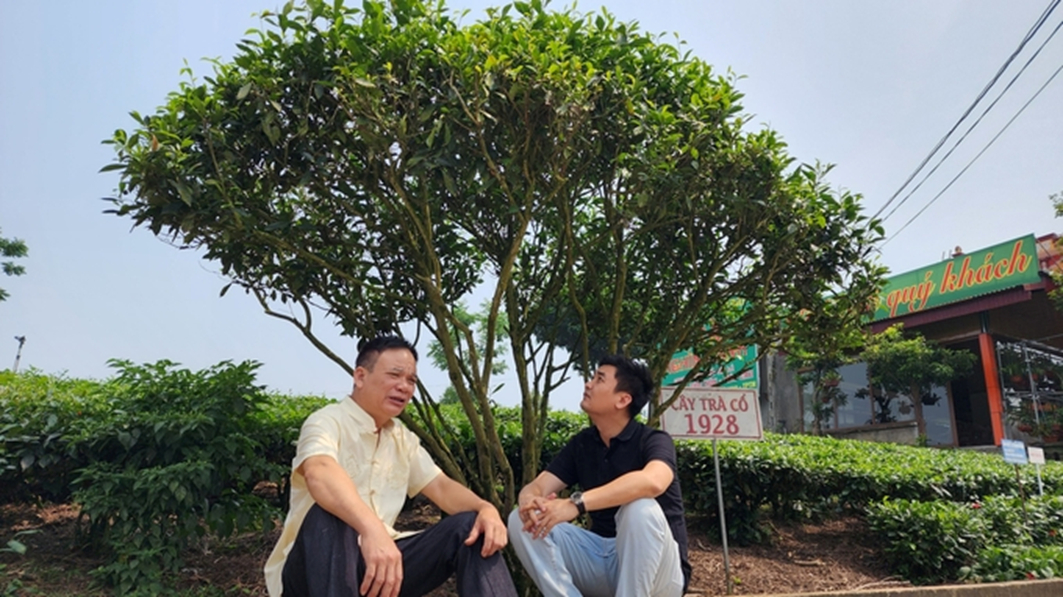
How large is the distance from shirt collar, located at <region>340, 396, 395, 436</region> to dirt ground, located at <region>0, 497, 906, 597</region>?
1913 millimetres

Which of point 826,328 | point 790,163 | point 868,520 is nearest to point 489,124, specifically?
point 790,163

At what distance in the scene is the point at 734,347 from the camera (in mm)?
5844

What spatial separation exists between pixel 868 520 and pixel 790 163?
3560mm

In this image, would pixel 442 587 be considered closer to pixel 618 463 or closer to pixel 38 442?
pixel 618 463

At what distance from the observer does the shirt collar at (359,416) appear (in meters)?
2.90

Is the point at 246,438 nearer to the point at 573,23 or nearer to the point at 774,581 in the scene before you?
the point at 573,23

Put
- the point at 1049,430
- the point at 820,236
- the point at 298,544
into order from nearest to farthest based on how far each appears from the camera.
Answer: the point at 298,544, the point at 820,236, the point at 1049,430

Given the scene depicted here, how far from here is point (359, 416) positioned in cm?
292

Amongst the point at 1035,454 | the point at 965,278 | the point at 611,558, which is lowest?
the point at 611,558

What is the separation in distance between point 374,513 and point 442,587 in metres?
2.19

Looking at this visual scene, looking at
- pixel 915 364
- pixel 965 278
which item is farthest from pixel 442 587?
pixel 965 278

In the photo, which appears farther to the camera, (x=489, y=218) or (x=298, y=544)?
(x=489, y=218)

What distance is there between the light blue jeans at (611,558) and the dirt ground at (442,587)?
1537 mm

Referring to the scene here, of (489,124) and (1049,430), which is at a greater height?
(489,124)
